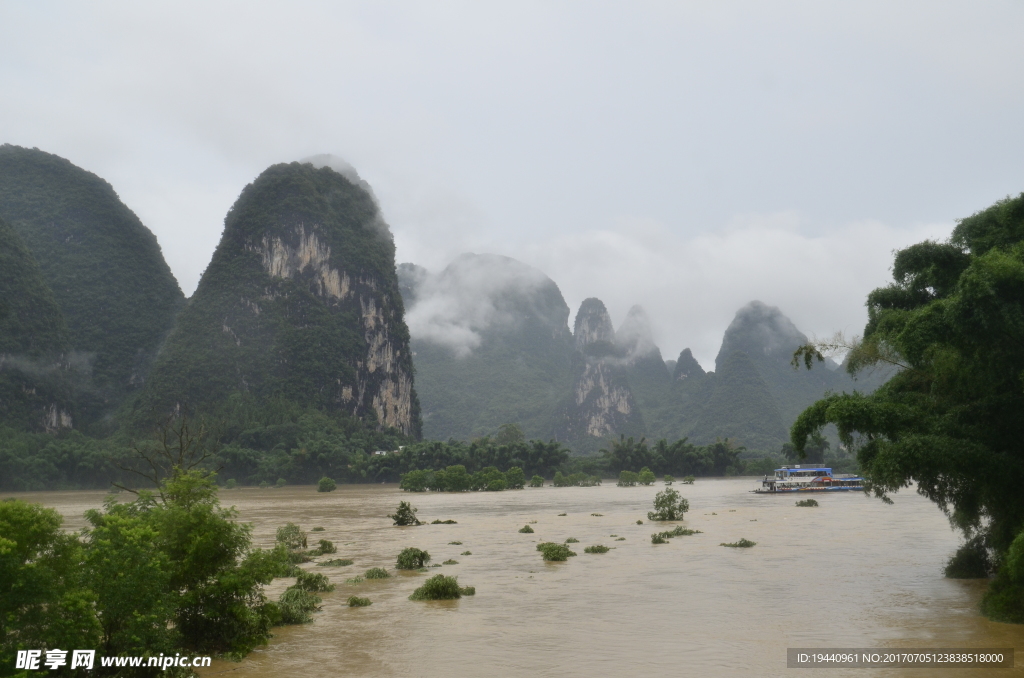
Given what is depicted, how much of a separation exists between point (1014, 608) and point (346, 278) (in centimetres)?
11231

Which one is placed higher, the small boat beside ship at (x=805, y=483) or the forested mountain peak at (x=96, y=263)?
the forested mountain peak at (x=96, y=263)

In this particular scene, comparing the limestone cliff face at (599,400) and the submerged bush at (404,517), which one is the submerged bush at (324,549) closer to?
the submerged bush at (404,517)

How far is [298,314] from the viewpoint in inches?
4333

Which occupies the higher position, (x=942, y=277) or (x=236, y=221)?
(x=236, y=221)

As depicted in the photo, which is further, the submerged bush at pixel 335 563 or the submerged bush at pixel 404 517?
the submerged bush at pixel 404 517

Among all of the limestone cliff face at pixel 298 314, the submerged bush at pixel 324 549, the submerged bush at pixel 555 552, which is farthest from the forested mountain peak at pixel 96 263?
the submerged bush at pixel 555 552

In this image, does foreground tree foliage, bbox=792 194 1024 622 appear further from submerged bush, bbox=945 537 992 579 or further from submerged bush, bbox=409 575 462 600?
submerged bush, bbox=409 575 462 600

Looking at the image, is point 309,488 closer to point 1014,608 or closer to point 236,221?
point 236,221

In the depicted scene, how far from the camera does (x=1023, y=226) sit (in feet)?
39.2

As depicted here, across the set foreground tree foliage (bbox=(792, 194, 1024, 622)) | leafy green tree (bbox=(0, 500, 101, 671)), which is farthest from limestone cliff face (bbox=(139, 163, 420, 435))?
leafy green tree (bbox=(0, 500, 101, 671))

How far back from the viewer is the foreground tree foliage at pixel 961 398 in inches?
396

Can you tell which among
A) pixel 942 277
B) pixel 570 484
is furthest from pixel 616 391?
pixel 942 277

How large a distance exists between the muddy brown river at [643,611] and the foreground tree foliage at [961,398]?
6.07ft

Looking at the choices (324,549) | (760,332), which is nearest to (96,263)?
(324,549)
